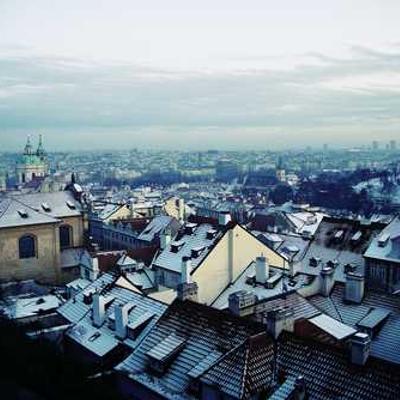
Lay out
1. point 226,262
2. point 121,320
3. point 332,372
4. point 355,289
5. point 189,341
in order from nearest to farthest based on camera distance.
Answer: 1. point 332,372
2. point 189,341
3. point 355,289
4. point 121,320
5. point 226,262

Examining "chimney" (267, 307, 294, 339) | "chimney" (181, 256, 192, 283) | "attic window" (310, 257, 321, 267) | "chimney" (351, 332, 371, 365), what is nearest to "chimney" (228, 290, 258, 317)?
"chimney" (267, 307, 294, 339)

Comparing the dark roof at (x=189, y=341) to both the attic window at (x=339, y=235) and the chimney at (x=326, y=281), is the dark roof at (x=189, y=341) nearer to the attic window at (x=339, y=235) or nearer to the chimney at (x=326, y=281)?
the chimney at (x=326, y=281)

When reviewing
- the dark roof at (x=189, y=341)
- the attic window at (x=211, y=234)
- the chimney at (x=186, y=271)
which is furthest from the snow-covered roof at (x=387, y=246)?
the dark roof at (x=189, y=341)

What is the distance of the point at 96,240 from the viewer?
3580 inches

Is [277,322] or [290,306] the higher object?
[277,322]

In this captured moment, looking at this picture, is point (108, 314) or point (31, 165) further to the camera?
point (31, 165)

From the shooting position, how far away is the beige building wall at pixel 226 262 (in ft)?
140

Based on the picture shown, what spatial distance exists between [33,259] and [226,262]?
2719 centimetres

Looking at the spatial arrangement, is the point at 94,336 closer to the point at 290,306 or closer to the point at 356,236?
the point at 290,306

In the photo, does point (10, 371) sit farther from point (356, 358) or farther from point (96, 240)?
point (96, 240)

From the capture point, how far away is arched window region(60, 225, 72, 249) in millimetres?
68688

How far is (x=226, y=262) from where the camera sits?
44.2 m

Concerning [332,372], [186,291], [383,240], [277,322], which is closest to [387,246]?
[383,240]

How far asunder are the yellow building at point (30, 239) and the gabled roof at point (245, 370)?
41.7 m
